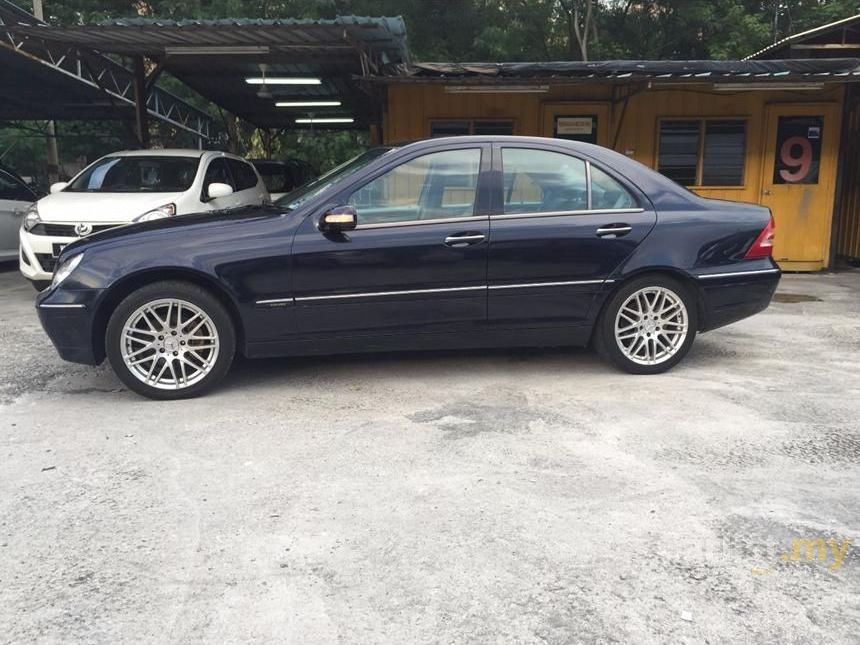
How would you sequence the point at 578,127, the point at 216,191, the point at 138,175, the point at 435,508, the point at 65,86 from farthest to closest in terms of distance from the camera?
the point at 65,86 → the point at 578,127 → the point at 138,175 → the point at 216,191 → the point at 435,508

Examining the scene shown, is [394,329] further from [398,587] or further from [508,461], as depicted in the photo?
[398,587]

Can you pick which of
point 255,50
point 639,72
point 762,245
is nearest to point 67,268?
point 762,245

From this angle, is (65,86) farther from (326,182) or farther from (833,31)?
(833,31)

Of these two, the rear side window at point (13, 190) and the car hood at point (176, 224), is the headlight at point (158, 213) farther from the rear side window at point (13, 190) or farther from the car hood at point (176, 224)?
the rear side window at point (13, 190)

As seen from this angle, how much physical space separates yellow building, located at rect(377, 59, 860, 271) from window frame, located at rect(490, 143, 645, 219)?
5.31 metres

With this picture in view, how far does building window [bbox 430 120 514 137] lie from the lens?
1032 cm

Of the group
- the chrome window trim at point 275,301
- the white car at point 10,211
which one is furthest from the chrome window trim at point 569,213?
the white car at point 10,211

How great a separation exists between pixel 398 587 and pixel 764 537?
1.51 metres

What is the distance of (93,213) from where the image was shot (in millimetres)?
7207

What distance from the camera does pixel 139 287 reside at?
14.9ft

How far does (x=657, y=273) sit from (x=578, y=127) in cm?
589

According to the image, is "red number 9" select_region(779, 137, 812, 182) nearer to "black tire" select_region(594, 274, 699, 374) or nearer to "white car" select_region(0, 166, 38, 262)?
"black tire" select_region(594, 274, 699, 374)

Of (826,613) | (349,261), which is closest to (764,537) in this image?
(826,613)

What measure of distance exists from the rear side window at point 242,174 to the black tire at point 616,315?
5.83 metres
